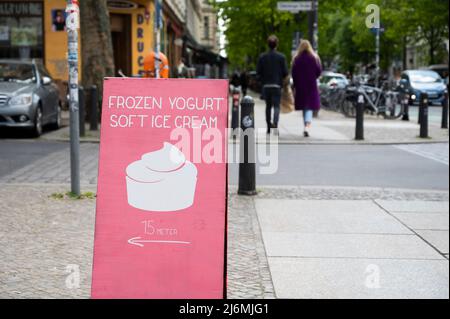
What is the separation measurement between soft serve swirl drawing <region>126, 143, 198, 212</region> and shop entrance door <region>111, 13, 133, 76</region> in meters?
24.3

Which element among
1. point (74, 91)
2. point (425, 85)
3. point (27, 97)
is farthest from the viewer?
point (425, 85)

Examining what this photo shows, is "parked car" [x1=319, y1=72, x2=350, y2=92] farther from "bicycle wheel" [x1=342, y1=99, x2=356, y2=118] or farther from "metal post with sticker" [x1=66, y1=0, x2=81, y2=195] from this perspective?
"metal post with sticker" [x1=66, y1=0, x2=81, y2=195]

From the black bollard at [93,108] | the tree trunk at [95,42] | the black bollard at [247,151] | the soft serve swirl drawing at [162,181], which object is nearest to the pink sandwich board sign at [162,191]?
the soft serve swirl drawing at [162,181]

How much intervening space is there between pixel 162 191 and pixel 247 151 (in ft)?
15.7

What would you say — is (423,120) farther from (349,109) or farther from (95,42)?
(349,109)

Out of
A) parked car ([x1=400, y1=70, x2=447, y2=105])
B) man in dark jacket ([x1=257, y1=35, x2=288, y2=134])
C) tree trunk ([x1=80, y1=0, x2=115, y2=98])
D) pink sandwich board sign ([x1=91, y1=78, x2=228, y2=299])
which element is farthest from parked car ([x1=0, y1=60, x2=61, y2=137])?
parked car ([x1=400, y1=70, x2=447, y2=105])

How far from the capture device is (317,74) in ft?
47.0

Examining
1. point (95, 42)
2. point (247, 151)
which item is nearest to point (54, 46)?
point (95, 42)

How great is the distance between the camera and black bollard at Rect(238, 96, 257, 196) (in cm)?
767

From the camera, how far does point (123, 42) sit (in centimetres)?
2756

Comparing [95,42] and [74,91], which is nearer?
[74,91]

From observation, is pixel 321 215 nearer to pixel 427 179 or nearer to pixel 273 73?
pixel 427 179
